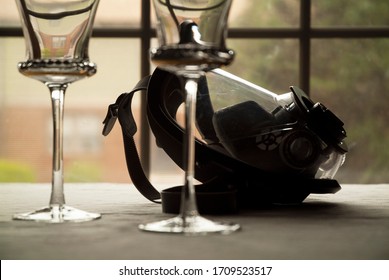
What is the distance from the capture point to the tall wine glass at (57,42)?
0.82 meters

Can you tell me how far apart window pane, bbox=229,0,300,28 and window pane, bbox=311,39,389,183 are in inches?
8.8

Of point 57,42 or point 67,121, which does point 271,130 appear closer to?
point 57,42

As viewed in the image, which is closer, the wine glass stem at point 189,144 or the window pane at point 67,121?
the wine glass stem at point 189,144

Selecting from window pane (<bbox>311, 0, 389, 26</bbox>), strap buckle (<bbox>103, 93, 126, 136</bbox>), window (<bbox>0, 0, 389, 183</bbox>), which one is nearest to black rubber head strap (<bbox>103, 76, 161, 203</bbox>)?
strap buckle (<bbox>103, 93, 126, 136</bbox>)

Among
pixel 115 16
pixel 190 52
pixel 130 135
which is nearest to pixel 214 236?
pixel 190 52

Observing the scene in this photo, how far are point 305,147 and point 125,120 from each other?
0.74 feet

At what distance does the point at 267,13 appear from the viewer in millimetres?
3346

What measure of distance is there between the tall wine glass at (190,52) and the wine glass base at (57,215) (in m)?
0.09

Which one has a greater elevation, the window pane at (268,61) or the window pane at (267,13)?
the window pane at (267,13)

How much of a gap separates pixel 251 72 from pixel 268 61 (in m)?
0.15

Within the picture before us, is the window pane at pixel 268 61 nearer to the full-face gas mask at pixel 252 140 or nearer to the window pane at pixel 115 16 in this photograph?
the window pane at pixel 115 16

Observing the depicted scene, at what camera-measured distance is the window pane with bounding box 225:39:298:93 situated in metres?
3.13

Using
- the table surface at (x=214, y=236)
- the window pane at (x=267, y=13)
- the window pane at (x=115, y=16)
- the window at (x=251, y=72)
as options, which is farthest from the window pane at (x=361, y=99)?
the table surface at (x=214, y=236)

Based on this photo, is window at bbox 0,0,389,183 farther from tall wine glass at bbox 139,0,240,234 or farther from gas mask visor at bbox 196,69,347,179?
tall wine glass at bbox 139,0,240,234
